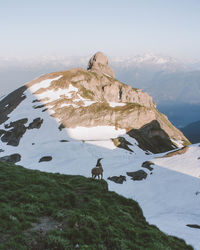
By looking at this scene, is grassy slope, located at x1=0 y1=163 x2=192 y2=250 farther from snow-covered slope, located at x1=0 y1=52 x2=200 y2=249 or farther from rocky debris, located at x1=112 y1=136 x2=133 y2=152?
rocky debris, located at x1=112 y1=136 x2=133 y2=152

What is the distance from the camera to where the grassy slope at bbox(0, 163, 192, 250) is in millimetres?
8766

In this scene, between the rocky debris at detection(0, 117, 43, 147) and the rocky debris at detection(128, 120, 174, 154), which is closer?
the rocky debris at detection(0, 117, 43, 147)

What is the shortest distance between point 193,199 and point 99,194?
2282cm

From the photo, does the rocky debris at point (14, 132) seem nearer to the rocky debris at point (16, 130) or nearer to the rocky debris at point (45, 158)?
the rocky debris at point (16, 130)

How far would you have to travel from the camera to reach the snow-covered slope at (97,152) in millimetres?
32094

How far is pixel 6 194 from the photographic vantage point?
515 inches

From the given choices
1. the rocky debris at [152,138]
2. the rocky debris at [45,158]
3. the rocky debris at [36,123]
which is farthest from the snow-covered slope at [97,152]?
the rocky debris at [152,138]

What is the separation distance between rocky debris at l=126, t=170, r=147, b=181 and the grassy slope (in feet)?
81.0

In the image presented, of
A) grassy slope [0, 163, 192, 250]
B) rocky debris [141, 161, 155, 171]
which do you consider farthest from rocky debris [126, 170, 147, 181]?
grassy slope [0, 163, 192, 250]

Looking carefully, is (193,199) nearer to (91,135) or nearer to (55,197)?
(55,197)

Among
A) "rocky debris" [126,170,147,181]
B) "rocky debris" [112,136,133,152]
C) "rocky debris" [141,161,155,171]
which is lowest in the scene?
"rocky debris" [126,170,147,181]

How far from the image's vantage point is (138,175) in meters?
42.3

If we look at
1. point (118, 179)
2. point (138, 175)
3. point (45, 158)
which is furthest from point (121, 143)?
point (45, 158)

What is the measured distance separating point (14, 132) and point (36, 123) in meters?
8.10
